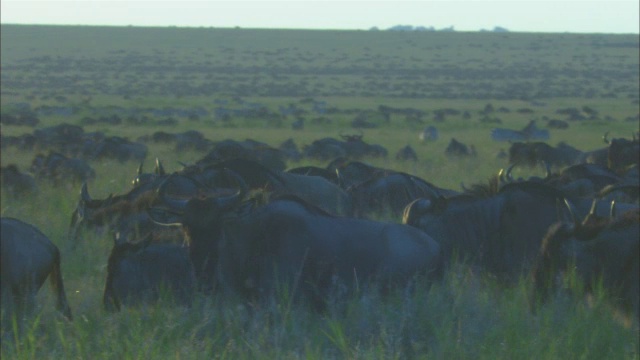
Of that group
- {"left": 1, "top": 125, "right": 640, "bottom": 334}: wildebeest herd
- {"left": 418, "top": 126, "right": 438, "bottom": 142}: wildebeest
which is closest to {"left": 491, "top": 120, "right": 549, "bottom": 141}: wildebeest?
{"left": 418, "top": 126, "right": 438, "bottom": 142}: wildebeest

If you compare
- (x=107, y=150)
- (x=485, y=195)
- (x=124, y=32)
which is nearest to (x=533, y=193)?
(x=485, y=195)

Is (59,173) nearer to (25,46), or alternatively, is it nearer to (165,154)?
(165,154)

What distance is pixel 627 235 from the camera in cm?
584

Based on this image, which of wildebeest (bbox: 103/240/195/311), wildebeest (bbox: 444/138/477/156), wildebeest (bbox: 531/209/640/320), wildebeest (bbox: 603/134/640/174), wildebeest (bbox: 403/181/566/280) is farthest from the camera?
wildebeest (bbox: 444/138/477/156)

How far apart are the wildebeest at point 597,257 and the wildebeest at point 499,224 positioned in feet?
3.30

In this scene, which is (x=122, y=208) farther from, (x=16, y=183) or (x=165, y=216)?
(x=16, y=183)

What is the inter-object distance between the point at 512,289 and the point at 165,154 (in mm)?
13267

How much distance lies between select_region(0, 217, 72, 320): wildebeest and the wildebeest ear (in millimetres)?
783

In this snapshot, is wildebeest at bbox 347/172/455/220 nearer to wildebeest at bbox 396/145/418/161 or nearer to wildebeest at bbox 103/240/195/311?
wildebeest at bbox 103/240/195/311

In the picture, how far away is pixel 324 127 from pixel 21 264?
24.5m

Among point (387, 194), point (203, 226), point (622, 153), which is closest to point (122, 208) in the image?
point (203, 226)

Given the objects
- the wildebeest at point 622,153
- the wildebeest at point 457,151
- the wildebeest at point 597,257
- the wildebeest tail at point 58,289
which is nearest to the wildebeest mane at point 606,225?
the wildebeest at point 597,257

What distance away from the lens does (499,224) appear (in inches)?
291

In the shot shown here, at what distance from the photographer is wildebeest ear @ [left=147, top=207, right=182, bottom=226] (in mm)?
6287
